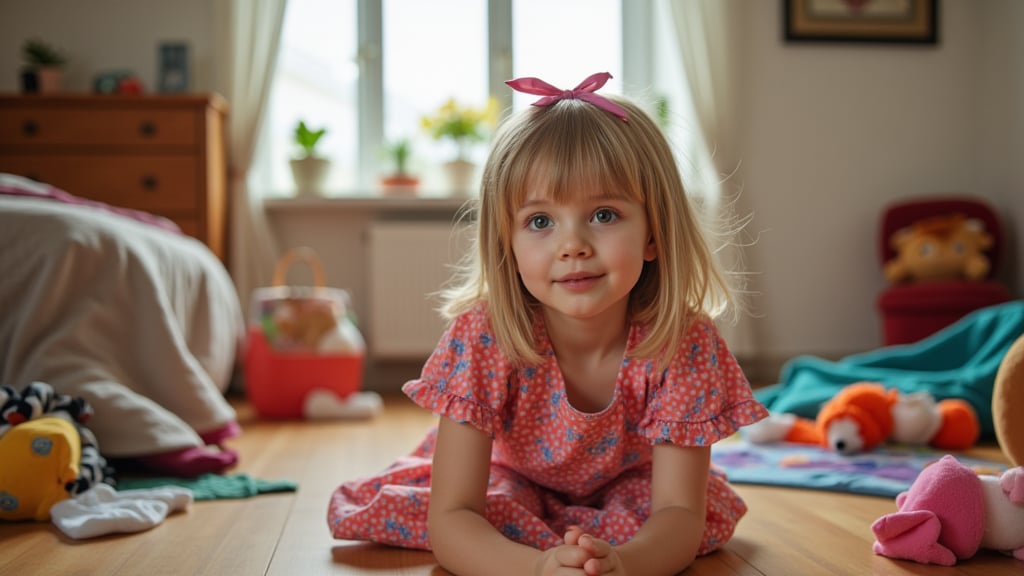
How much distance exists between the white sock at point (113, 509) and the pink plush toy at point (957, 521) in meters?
1.03

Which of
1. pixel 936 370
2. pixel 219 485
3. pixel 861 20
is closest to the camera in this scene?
pixel 219 485

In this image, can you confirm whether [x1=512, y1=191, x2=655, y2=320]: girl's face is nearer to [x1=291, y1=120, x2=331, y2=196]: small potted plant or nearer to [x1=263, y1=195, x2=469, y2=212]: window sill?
[x1=263, y1=195, x2=469, y2=212]: window sill

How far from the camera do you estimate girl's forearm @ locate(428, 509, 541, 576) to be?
1063 mm

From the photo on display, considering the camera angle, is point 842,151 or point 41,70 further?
point 842,151

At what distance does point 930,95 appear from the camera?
4.08m

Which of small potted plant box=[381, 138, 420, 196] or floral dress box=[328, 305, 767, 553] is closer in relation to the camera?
floral dress box=[328, 305, 767, 553]

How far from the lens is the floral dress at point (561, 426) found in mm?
1201

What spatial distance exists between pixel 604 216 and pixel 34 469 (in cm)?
97

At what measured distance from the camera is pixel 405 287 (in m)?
3.78

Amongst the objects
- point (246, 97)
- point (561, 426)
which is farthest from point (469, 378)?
point (246, 97)

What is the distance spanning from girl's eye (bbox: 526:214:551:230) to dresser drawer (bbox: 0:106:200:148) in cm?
255

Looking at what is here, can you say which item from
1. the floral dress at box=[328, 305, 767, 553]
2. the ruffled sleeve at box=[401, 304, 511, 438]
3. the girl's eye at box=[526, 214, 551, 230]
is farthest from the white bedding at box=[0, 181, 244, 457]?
the girl's eye at box=[526, 214, 551, 230]

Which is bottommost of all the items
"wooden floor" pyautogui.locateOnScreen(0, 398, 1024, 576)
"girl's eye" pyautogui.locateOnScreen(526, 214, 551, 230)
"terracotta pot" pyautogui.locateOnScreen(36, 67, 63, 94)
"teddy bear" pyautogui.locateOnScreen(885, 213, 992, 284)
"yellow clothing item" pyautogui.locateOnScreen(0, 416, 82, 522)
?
"wooden floor" pyautogui.locateOnScreen(0, 398, 1024, 576)

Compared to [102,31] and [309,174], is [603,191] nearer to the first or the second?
[309,174]
